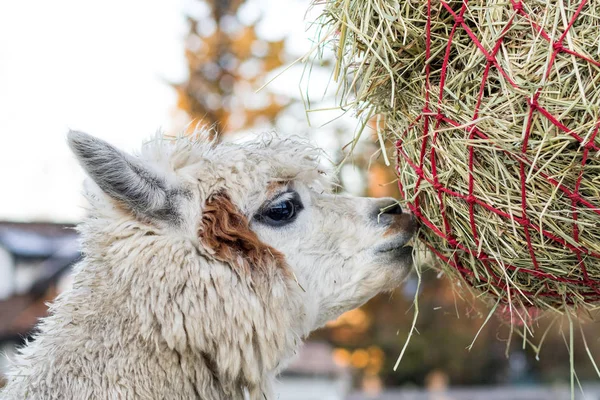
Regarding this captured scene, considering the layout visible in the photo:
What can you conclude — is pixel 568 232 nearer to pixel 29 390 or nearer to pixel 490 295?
pixel 490 295

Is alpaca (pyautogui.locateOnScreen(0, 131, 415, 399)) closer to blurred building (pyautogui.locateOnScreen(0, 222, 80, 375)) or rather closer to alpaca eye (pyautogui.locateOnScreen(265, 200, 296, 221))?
alpaca eye (pyautogui.locateOnScreen(265, 200, 296, 221))

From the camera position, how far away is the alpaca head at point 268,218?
264cm

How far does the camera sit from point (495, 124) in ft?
7.27

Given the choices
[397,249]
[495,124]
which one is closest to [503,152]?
[495,124]

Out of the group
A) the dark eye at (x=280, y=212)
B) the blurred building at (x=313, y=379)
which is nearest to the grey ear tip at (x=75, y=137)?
the dark eye at (x=280, y=212)

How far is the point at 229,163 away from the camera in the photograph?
2.85 m

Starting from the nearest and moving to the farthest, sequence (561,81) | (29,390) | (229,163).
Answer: (561,81) < (29,390) < (229,163)

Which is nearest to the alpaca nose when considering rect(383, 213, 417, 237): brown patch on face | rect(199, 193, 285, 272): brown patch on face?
rect(383, 213, 417, 237): brown patch on face

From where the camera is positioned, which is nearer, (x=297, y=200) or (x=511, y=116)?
(x=511, y=116)

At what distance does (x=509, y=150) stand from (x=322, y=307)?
3.83 ft

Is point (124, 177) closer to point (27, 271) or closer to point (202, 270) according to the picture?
point (202, 270)

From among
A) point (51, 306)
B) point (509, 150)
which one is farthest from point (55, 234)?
point (509, 150)

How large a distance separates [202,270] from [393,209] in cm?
92

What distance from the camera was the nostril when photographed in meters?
2.89
